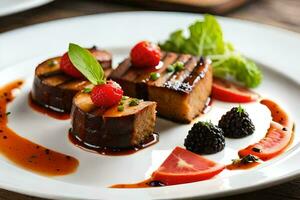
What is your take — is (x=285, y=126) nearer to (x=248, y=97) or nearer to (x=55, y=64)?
(x=248, y=97)

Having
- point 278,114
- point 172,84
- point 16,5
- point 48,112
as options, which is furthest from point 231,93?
point 16,5

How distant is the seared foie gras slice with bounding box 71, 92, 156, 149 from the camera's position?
4008 millimetres

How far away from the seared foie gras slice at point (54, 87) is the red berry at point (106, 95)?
53cm

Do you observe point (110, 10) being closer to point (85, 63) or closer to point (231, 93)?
point (231, 93)

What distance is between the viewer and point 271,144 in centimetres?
407

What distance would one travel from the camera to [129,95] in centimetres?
462

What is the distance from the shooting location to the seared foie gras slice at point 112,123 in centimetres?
401

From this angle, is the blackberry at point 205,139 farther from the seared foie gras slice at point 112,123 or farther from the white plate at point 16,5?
the white plate at point 16,5

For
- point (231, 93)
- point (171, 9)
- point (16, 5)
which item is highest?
point (16, 5)

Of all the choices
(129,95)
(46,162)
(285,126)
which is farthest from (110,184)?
(285,126)

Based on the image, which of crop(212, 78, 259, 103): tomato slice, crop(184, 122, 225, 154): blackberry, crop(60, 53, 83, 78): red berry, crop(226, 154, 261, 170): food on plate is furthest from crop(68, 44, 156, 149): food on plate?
crop(212, 78, 259, 103): tomato slice

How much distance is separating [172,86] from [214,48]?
939mm

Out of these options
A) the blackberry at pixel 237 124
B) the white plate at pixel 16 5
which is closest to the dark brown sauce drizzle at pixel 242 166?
the blackberry at pixel 237 124

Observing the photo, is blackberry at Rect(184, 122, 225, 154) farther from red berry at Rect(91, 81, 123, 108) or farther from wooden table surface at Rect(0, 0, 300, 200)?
wooden table surface at Rect(0, 0, 300, 200)
